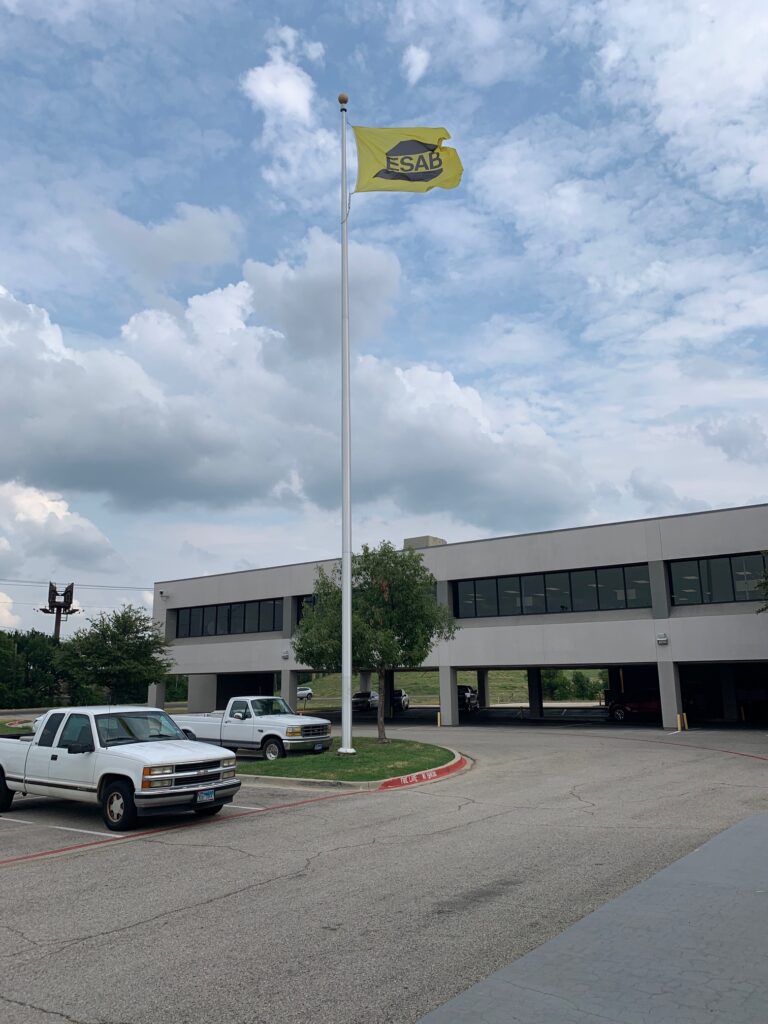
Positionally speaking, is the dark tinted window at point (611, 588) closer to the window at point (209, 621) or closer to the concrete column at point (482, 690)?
the window at point (209, 621)

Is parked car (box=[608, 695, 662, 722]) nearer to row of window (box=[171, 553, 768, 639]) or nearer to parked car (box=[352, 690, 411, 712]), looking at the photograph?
row of window (box=[171, 553, 768, 639])

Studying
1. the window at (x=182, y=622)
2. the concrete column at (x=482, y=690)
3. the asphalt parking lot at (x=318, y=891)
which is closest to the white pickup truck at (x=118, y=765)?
the asphalt parking lot at (x=318, y=891)

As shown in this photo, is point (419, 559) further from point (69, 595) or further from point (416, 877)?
point (69, 595)

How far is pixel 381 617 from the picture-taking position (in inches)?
952

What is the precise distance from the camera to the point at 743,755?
20625 millimetres

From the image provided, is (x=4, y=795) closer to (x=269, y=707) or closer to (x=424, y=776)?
(x=424, y=776)

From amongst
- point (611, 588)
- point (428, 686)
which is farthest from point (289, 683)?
point (428, 686)

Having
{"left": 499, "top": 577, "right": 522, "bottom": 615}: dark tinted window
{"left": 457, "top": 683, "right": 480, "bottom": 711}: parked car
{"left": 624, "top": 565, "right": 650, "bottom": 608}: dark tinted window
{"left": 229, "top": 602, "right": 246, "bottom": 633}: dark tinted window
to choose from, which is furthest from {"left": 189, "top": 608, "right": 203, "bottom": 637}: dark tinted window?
{"left": 624, "top": 565, "right": 650, "bottom": 608}: dark tinted window

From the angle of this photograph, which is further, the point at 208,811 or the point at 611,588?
the point at 611,588

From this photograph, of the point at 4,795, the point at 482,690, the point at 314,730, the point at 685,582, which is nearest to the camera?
the point at 4,795

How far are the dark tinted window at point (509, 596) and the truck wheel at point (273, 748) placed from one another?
1727cm

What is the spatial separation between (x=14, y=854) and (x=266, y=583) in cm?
3349

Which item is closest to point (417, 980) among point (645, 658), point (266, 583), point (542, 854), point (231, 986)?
point (231, 986)

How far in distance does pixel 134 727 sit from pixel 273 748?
826cm
